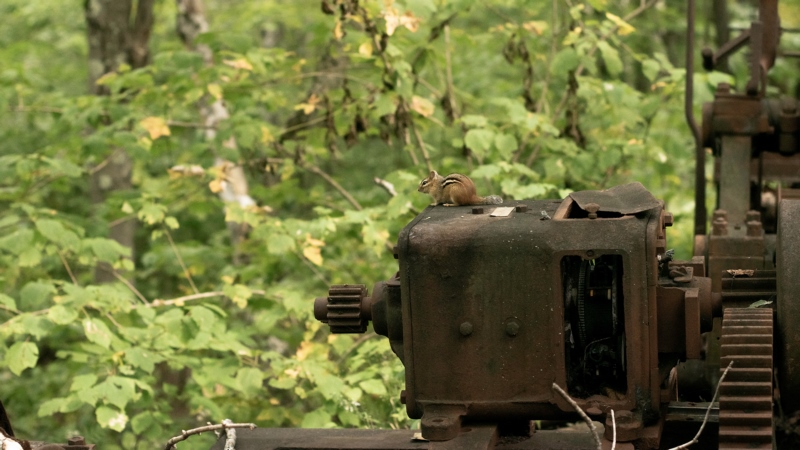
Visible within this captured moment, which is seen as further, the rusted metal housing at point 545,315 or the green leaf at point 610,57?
the green leaf at point 610,57

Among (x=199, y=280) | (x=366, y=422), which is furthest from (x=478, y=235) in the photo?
(x=199, y=280)

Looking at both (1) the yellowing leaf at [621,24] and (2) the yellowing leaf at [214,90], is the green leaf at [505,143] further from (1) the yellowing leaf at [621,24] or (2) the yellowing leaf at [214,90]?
(2) the yellowing leaf at [214,90]

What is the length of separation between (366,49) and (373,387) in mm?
2196

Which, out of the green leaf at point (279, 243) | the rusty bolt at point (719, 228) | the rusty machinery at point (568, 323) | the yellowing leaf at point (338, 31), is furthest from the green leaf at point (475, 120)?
the rusty machinery at point (568, 323)

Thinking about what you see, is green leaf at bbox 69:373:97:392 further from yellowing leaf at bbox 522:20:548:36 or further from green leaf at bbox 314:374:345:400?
yellowing leaf at bbox 522:20:548:36

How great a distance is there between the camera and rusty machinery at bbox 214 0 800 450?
3.46 m

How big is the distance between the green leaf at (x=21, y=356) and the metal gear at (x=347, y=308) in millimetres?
2590

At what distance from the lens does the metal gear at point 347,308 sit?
392 cm

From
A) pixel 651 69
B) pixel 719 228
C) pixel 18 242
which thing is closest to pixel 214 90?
pixel 18 242

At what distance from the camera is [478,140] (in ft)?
23.9

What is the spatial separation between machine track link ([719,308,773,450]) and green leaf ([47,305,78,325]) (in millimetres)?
3860

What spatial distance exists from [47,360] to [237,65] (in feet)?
24.9

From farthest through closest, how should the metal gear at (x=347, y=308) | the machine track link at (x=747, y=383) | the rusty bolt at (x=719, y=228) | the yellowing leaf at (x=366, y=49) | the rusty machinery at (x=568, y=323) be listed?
the yellowing leaf at (x=366, y=49) < the rusty bolt at (x=719, y=228) < the metal gear at (x=347, y=308) < the rusty machinery at (x=568, y=323) < the machine track link at (x=747, y=383)

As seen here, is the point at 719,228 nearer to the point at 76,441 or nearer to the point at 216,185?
the point at 76,441
